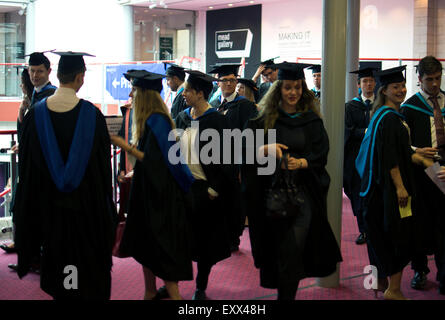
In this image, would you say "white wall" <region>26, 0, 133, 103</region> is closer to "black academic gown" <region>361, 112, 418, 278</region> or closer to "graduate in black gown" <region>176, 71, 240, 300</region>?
"graduate in black gown" <region>176, 71, 240, 300</region>

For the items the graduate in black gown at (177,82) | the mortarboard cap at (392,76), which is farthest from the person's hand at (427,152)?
the graduate in black gown at (177,82)

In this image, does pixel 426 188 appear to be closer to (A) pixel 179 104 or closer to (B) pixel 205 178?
(B) pixel 205 178

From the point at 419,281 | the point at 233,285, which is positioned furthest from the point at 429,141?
the point at 233,285

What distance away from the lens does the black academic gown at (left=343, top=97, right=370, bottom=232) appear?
20.9 ft

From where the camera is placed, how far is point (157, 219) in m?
4.07

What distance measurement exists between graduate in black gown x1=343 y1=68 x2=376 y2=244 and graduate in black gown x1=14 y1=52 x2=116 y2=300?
318 cm

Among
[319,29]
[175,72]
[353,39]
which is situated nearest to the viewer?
[175,72]

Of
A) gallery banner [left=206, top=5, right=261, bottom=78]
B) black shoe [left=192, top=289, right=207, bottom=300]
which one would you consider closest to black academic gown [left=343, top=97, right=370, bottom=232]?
black shoe [left=192, top=289, right=207, bottom=300]

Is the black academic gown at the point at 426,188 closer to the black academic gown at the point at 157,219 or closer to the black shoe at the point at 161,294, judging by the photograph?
the black academic gown at the point at 157,219

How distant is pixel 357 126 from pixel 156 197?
10.0ft

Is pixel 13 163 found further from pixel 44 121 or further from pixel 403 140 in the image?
pixel 403 140

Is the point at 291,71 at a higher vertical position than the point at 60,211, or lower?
higher

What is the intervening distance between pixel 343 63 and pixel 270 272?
188cm
